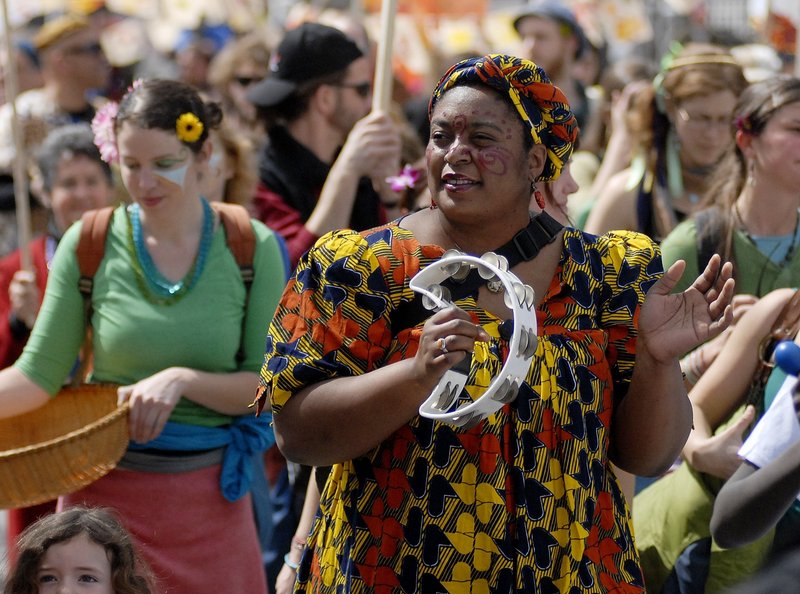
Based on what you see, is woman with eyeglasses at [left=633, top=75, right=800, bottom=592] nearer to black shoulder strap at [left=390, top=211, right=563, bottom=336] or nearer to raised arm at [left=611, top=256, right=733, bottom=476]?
raised arm at [left=611, top=256, right=733, bottom=476]

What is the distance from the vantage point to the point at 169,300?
4055 millimetres

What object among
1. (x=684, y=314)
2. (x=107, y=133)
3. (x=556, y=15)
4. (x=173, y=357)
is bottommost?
(x=173, y=357)

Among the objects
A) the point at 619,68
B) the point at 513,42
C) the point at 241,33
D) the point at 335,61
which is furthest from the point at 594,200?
the point at 513,42

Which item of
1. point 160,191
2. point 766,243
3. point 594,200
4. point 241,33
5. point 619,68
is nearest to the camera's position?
point 160,191

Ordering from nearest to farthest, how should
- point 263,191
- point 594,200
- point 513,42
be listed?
1. point 263,191
2. point 594,200
3. point 513,42

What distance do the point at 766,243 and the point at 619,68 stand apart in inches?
164

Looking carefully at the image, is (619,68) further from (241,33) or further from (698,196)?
(241,33)

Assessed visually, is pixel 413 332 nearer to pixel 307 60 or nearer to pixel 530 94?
pixel 530 94

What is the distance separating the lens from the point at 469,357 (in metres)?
2.63

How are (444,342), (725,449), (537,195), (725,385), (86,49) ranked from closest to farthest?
(444,342) → (537,195) → (725,449) → (725,385) → (86,49)

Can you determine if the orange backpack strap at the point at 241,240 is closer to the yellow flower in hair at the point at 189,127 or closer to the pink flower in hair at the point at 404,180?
the yellow flower in hair at the point at 189,127

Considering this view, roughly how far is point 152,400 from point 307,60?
191cm

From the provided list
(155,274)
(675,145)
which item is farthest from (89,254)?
(675,145)

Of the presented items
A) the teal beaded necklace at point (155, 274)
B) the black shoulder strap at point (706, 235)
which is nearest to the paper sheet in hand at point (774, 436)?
the black shoulder strap at point (706, 235)
